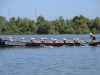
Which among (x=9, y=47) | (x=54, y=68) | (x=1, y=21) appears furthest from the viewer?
(x=1, y=21)

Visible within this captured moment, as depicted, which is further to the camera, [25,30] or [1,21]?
[1,21]

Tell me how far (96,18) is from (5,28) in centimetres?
3191

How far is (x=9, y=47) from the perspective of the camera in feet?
147

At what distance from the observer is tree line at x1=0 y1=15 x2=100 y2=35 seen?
117 meters

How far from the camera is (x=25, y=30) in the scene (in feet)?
398

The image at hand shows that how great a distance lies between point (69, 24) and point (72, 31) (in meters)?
4.82

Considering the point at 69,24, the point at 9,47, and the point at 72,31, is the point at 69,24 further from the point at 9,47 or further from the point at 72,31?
the point at 9,47

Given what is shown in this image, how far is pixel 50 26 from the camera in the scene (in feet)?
393

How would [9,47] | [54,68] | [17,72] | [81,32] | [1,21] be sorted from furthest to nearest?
[1,21] < [81,32] < [9,47] < [54,68] < [17,72]

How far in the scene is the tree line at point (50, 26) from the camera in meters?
117

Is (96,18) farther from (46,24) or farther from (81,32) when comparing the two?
(46,24)

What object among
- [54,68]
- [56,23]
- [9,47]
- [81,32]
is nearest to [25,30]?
[56,23]

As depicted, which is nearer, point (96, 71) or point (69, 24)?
point (96, 71)

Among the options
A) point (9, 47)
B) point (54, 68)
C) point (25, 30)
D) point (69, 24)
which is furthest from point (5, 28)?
point (54, 68)
